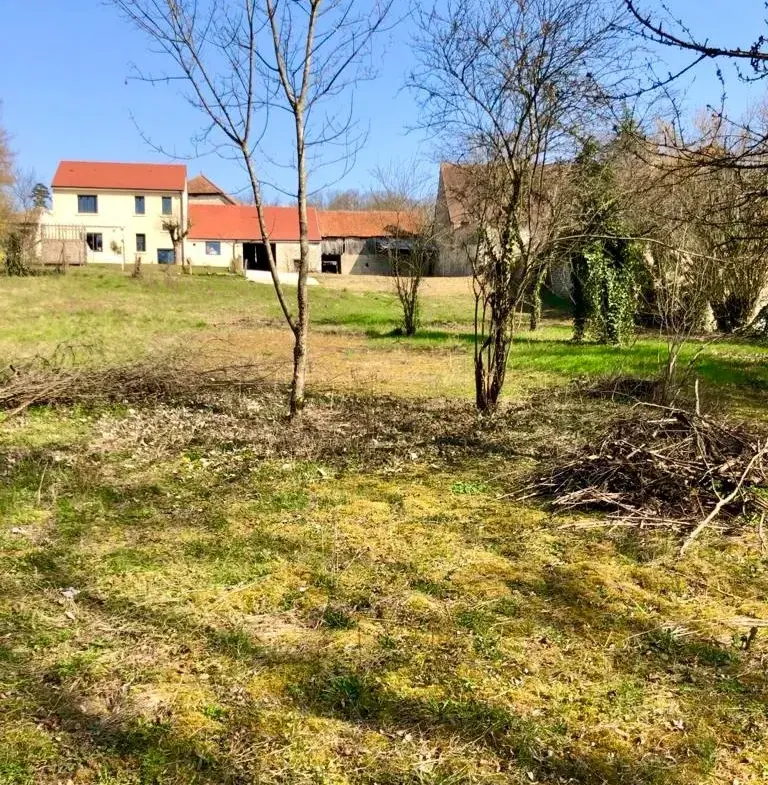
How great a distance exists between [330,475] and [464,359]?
27.5 ft

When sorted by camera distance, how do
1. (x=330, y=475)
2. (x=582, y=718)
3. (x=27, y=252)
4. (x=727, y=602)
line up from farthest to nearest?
(x=27, y=252) → (x=330, y=475) → (x=727, y=602) → (x=582, y=718)

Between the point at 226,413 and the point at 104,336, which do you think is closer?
the point at 226,413

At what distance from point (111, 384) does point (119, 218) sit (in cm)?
3973

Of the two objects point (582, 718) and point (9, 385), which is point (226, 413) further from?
point (582, 718)

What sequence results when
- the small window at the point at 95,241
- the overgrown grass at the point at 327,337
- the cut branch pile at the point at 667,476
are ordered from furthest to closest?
the small window at the point at 95,241 → the overgrown grass at the point at 327,337 → the cut branch pile at the point at 667,476

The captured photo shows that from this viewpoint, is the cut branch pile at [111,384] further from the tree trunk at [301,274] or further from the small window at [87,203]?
the small window at [87,203]

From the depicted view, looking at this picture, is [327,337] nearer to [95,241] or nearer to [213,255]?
[213,255]

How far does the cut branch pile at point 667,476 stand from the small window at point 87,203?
4504cm

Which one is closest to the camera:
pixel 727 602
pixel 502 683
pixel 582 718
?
pixel 582 718

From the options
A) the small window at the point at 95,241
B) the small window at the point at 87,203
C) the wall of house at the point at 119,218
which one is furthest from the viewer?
the small window at the point at 87,203

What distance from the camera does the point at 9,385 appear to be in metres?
7.32

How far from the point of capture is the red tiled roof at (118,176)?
4294 centimetres

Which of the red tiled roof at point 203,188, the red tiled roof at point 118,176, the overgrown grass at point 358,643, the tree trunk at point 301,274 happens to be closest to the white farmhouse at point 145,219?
the red tiled roof at point 118,176

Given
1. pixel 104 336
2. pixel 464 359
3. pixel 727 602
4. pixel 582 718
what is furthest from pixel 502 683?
pixel 104 336
